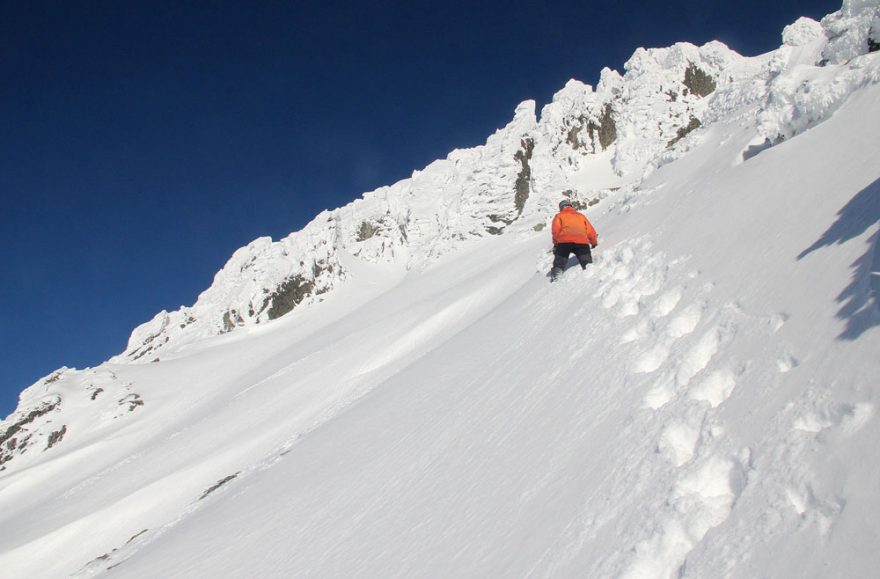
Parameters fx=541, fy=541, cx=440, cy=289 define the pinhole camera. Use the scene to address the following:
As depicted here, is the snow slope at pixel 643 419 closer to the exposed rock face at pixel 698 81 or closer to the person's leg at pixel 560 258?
the person's leg at pixel 560 258

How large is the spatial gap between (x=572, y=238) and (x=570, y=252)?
1.37 ft

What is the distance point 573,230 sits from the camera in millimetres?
11164

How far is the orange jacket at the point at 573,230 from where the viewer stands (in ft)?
36.3

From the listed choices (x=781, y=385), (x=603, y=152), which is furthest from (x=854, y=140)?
(x=603, y=152)

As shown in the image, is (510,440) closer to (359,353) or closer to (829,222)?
(829,222)

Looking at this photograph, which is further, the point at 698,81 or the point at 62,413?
the point at 698,81

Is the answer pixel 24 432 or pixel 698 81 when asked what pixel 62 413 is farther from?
pixel 698 81

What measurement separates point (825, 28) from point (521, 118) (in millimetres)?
95797

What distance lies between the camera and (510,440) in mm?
5922

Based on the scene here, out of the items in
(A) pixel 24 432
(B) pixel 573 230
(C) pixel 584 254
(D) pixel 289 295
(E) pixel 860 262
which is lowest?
(E) pixel 860 262

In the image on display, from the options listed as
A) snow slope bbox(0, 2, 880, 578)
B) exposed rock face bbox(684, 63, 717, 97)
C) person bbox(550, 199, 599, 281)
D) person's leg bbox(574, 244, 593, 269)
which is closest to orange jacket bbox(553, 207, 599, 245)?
person bbox(550, 199, 599, 281)

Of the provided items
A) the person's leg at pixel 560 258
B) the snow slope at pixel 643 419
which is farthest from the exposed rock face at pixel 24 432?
the person's leg at pixel 560 258

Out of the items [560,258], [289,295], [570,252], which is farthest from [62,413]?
[570,252]

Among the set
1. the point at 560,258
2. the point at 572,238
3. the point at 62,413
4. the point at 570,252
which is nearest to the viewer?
the point at 572,238
